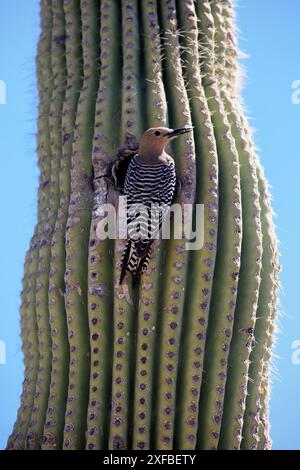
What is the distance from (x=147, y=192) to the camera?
6059mm

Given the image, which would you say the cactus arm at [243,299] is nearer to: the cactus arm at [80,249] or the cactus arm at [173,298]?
the cactus arm at [173,298]

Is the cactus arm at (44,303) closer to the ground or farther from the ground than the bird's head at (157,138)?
Result: closer to the ground

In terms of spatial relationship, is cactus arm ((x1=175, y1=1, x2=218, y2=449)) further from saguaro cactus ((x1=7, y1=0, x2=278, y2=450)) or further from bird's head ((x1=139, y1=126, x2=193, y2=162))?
bird's head ((x1=139, y1=126, x2=193, y2=162))

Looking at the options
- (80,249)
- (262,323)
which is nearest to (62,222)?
(80,249)

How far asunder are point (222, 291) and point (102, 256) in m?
0.70

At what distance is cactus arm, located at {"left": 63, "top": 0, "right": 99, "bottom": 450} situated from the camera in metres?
5.56

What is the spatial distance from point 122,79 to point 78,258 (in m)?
1.22

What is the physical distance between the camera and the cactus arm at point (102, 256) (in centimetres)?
550

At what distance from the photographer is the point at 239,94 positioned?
22.1 feet

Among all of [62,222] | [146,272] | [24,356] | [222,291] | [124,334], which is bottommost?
[24,356]

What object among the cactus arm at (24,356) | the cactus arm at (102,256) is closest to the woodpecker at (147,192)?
the cactus arm at (102,256)

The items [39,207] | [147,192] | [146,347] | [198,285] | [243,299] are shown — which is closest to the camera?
[146,347]

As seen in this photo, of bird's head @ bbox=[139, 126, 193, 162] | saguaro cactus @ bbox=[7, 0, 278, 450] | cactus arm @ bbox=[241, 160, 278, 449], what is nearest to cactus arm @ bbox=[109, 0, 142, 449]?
saguaro cactus @ bbox=[7, 0, 278, 450]

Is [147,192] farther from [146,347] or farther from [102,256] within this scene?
[146,347]
